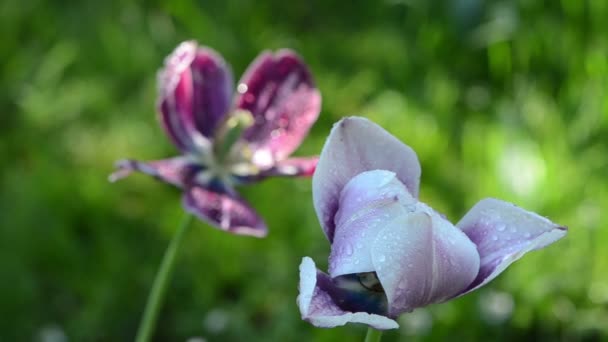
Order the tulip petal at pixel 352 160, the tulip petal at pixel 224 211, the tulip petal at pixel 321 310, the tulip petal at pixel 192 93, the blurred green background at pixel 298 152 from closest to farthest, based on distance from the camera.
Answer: the tulip petal at pixel 321 310 < the tulip petal at pixel 352 160 < the tulip petal at pixel 224 211 < the tulip petal at pixel 192 93 < the blurred green background at pixel 298 152

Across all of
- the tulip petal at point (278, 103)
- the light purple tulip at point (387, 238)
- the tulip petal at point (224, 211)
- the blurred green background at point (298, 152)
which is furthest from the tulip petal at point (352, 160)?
the blurred green background at point (298, 152)

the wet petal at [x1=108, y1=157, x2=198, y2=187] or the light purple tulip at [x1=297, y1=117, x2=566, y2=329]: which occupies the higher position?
the wet petal at [x1=108, y1=157, x2=198, y2=187]

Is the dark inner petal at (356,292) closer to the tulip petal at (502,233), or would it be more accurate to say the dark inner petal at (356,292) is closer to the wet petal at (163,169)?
the tulip petal at (502,233)

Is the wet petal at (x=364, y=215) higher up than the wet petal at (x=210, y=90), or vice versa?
the wet petal at (x=210, y=90)

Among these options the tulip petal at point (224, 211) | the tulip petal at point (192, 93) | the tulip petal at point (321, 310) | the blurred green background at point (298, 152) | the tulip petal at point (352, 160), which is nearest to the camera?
the tulip petal at point (321, 310)

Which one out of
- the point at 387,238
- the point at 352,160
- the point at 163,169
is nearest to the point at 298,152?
the point at 163,169

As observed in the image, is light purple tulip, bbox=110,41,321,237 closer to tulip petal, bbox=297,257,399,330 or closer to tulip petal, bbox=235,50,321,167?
tulip petal, bbox=235,50,321,167

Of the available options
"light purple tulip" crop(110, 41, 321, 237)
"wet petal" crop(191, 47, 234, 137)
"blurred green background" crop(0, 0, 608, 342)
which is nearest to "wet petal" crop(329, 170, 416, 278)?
"light purple tulip" crop(110, 41, 321, 237)
